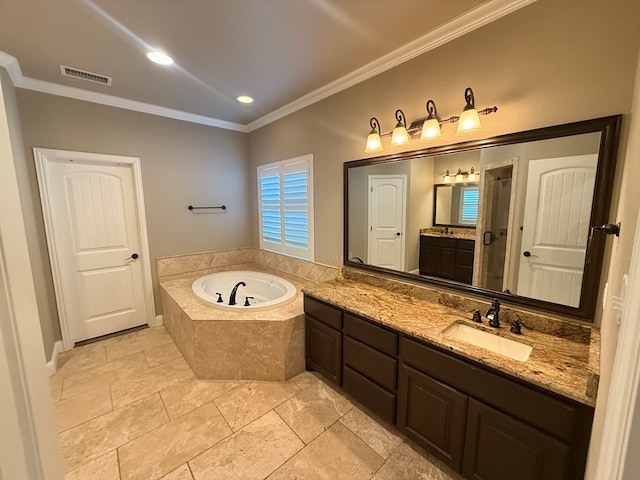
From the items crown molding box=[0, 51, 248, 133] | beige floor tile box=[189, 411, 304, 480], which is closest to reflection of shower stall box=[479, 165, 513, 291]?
beige floor tile box=[189, 411, 304, 480]

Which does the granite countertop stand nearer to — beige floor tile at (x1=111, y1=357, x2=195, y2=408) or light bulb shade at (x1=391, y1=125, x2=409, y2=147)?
light bulb shade at (x1=391, y1=125, x2=409, y2=147)

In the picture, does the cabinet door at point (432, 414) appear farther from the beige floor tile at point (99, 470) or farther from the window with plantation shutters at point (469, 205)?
the beige floor tile at point (99, 470)

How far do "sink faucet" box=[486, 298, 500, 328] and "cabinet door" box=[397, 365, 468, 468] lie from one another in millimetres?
497

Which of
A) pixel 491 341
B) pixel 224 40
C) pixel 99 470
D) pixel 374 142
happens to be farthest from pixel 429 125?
pixel 99 470

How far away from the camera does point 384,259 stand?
251cm

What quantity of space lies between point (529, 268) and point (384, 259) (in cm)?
108

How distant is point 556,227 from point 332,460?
77.2 inches

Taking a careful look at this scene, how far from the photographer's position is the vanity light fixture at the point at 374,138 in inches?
89.2

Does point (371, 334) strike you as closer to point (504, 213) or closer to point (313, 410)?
point (313, 410)

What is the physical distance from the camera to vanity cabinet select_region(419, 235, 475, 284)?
199 centimetres

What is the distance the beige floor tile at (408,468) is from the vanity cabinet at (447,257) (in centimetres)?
119

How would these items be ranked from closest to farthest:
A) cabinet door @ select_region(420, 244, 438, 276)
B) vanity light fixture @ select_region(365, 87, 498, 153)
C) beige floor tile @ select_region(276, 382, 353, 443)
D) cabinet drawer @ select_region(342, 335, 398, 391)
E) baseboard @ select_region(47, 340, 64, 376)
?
vanity light fixture @ select_region(365, 87, 498, 153)
cabinet drawer @ select_region(342, 335, 398, 391)
beige floor tile @ select_region(276, 382, 353, 443)
cabinet door @ select_region(420, 244, 438, 276)
baseboard @ select_region(47, 340, 64, 376)

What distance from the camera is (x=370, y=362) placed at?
1962mm

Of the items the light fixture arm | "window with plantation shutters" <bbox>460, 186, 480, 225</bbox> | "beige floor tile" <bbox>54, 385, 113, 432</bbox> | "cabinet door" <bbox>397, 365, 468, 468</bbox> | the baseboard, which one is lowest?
"beige floor tile" <bbox>54, 385, 113, 432</bbox>
